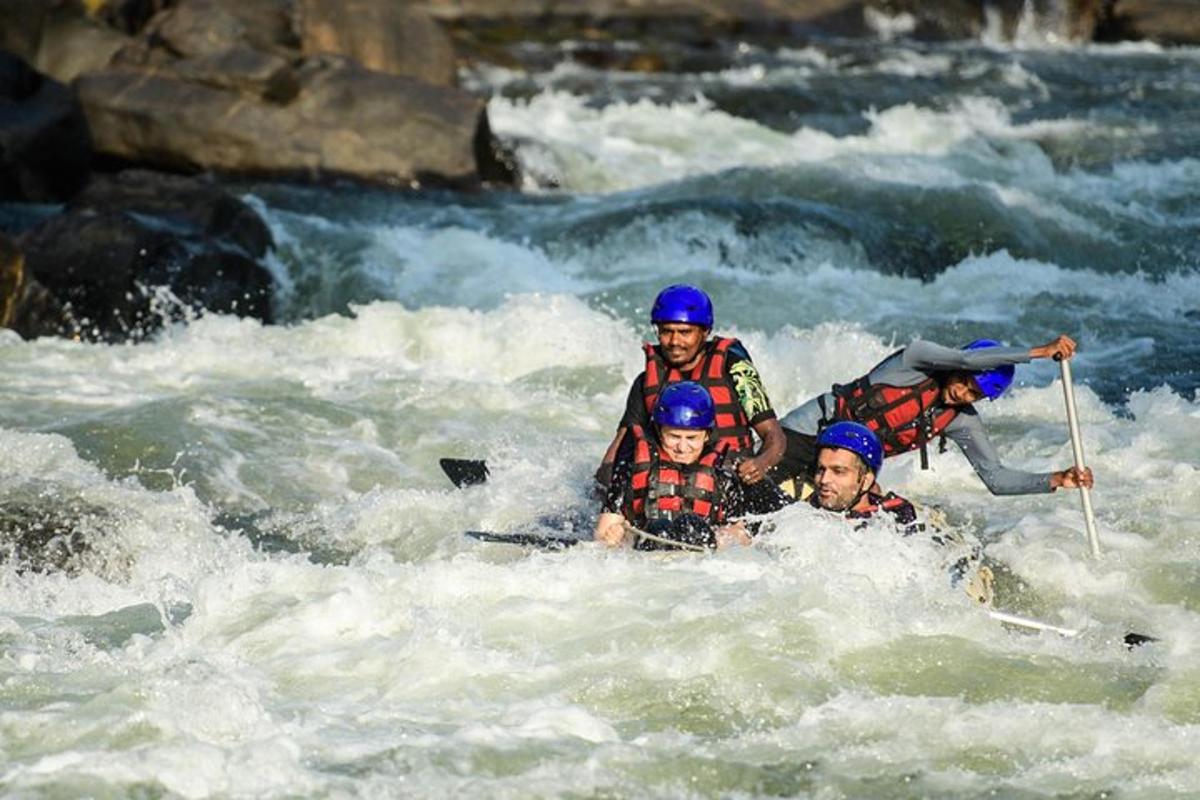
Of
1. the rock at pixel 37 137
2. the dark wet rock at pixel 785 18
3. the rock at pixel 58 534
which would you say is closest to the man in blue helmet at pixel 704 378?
the rock at pixel 58 534

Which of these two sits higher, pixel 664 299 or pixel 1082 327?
pixel 664 299

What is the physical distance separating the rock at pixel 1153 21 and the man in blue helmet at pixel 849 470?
2120cm

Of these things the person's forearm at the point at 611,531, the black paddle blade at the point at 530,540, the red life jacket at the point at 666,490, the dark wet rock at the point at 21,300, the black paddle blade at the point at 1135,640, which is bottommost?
the dark wet rock at the point at 21,300

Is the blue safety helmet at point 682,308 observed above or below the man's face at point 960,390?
above

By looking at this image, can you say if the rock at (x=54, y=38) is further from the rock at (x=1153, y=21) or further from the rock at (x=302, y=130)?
the rock at (x=1153, y=21)

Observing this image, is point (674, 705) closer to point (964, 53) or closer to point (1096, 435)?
point (1096, 435)

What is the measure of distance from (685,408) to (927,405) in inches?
55.9

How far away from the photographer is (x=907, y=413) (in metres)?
8.61

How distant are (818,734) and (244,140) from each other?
11.7m

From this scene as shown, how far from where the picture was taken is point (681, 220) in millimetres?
15297

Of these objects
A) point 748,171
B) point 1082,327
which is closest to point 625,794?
point 1082,327

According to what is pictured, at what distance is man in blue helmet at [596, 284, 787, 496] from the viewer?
8.38 meters

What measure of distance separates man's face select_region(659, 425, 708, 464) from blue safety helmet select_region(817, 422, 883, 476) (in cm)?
51

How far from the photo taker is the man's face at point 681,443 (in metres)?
7.77
